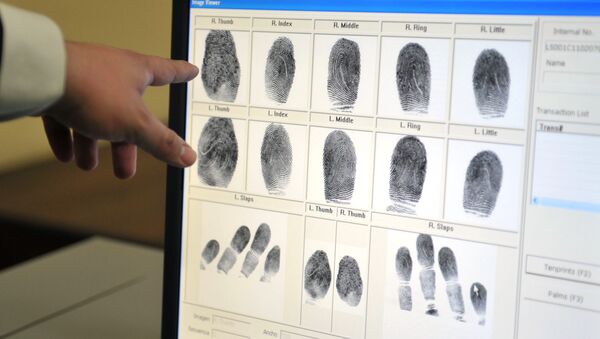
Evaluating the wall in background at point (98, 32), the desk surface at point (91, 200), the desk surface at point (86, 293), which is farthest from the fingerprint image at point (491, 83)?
the wall in background at point (98, 32)

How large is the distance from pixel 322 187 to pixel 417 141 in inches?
2.9

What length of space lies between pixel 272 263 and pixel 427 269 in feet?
0.38

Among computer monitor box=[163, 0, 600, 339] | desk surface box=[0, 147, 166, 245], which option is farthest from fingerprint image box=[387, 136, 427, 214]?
desk surface box=[0, 147, 166, 245]

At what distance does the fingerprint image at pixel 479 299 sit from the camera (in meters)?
0.45

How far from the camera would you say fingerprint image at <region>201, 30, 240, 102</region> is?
524mm

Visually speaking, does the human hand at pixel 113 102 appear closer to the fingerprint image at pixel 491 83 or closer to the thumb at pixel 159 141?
the thumb at pixel 159 141

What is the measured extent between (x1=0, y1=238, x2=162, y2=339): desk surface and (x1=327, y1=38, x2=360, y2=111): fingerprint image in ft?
1.08

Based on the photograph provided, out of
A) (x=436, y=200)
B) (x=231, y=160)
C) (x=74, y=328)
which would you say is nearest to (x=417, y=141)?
(x=436, y=200)

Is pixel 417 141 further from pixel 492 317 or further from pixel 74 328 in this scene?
pixel 74 328

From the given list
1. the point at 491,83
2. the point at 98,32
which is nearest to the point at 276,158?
the point at 491,83

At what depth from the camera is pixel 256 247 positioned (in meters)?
0.52

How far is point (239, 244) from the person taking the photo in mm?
532

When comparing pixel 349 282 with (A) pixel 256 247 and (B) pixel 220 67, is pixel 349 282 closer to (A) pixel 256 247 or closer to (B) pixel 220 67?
(A) pixel 256 247

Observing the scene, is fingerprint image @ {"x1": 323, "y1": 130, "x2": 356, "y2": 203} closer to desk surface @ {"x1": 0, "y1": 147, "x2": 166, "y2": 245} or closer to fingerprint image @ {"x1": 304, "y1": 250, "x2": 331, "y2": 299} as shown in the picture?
fingerprint image @ {"x1": 304, "y1": 250, "x2": 331, "y2": 299}
